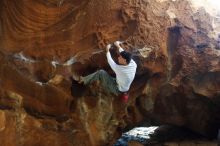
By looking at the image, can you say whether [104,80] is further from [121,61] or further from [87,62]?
[121,61]

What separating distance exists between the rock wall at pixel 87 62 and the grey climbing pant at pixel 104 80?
19cm

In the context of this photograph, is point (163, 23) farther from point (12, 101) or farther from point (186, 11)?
point (12, 101)

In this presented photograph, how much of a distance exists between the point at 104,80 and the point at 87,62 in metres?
0.52

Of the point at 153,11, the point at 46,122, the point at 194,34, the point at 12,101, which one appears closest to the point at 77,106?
the point at 46,122

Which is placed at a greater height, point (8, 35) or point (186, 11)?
point (186, 11)

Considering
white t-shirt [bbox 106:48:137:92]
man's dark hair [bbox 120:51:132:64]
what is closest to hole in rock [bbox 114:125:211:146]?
white t-shirt [bbox 106:48:137:92]

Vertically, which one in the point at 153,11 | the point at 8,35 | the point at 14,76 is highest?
the point at 153,11

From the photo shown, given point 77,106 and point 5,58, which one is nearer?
point 5,58

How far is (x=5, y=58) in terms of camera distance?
712 centimetres

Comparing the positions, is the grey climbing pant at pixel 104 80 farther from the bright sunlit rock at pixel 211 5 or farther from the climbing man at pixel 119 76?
the bright sunlit rock at pixel 211 5

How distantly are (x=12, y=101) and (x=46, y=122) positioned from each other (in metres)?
0.94

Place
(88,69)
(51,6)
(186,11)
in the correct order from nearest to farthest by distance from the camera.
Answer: (51,6), (88,69), (186,11)

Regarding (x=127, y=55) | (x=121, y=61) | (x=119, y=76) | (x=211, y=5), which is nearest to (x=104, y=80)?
A: (x=119, y=76)

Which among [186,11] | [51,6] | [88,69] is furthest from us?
[186,11]
